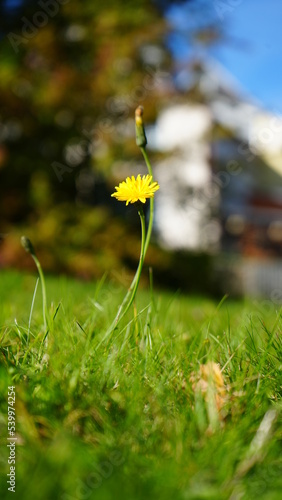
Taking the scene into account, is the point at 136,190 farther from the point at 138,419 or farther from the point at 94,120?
the point at 94,120

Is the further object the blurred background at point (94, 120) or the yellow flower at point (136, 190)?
the blurred background at point (94, 120)

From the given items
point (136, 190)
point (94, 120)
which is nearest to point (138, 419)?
point (136, 190)

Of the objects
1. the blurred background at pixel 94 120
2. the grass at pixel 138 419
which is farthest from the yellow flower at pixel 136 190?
the blurred background at pixel 94 120

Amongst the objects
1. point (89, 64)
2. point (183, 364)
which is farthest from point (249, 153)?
point (183, 364)

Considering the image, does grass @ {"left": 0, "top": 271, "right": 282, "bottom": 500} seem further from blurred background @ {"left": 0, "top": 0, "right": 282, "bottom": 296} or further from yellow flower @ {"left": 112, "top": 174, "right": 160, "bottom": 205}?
blurred background @ {"left": 0, "top": 0, "right": 282, "bottom": 296}

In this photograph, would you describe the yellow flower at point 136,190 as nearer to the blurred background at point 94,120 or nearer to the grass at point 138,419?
the grass at point 138,419

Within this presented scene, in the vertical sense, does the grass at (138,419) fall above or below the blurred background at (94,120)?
above

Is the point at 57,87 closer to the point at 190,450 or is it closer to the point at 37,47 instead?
the point at 37,47

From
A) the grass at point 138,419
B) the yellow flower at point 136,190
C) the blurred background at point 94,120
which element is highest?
the yellow flower at point 136,190

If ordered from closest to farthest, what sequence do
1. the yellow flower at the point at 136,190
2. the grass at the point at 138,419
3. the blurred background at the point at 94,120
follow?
the grass at the point at 138,419
the yellow flower at the point at 136,190
the blurred background at the point at 94,120
